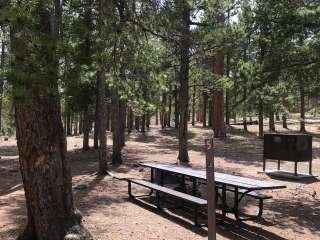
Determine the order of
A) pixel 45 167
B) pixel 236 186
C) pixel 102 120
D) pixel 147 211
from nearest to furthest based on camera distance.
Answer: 1. pixel 45 167
2. pixel 236 186
3. pixel 147 211
4. pixel 102 120

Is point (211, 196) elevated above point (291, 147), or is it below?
above

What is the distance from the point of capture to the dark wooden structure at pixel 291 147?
1421 cm

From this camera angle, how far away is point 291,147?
47.3 feet

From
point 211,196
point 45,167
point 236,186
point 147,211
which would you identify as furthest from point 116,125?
point 211,196

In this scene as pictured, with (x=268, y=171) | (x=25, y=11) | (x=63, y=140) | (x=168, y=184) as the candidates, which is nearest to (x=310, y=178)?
(x=268, y=171)

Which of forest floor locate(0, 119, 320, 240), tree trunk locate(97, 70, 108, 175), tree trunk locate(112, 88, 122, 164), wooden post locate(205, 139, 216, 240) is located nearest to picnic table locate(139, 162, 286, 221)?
forest floor locate(0, 119, 320, 240)

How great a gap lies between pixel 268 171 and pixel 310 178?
156 centimetres

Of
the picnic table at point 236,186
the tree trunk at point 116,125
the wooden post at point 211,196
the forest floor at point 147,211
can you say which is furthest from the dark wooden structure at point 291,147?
the wooden post at point 211,196

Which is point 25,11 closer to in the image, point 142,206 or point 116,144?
point 142,206

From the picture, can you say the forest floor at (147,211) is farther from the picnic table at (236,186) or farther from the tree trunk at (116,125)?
the tree trunk at (116,125)

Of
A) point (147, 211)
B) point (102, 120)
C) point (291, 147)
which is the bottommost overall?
point (147, 211)

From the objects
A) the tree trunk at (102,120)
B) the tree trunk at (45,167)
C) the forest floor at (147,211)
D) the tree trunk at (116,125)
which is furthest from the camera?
the tree trunk at (116,125)

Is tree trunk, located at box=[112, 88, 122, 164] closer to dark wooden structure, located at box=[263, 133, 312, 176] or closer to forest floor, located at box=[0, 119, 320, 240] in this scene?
forest floor, located at box=[0, 119, 320, 240]

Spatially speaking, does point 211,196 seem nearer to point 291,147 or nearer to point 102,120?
point 102,120
